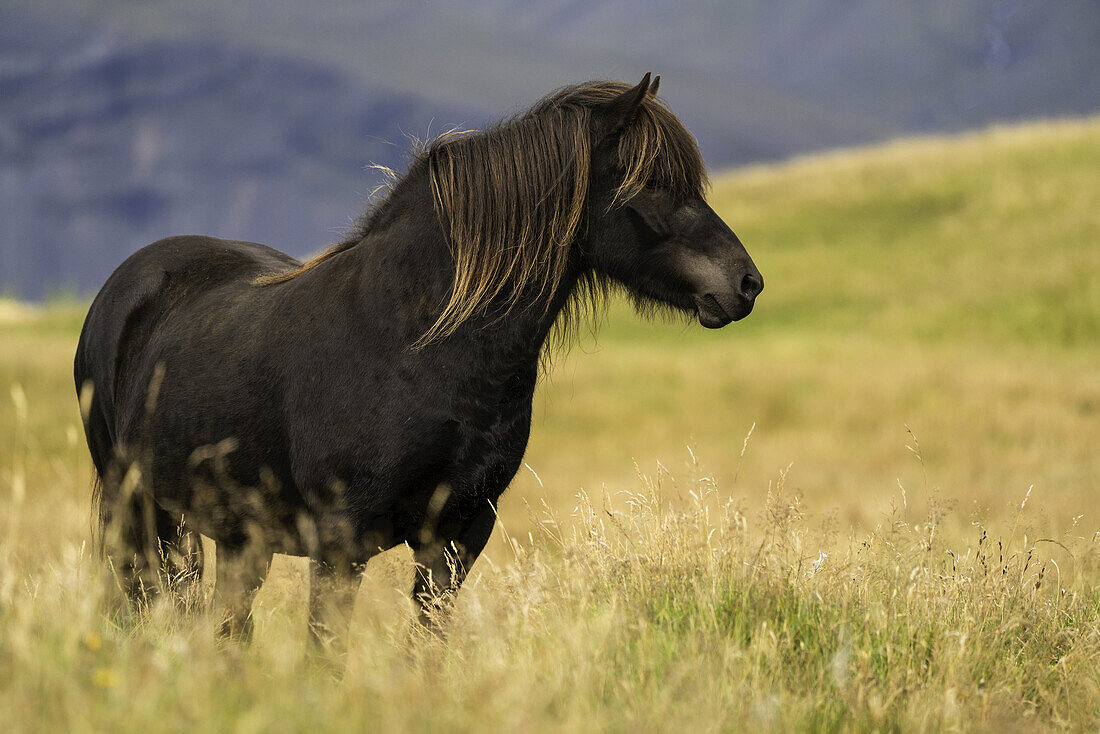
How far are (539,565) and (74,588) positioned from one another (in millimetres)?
1734

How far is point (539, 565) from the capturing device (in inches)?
150

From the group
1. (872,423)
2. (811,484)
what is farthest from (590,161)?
(872,423)

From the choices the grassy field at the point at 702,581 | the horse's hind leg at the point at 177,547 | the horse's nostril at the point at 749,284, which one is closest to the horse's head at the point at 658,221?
the horse's nostril at the point at 749,284

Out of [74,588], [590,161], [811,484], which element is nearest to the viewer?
[74,588]

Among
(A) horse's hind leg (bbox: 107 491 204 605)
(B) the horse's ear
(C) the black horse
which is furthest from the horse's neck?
(A) horse's hind leg (bbox: 107 491 204 605)

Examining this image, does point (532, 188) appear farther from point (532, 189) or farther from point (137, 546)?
point (137, 546)

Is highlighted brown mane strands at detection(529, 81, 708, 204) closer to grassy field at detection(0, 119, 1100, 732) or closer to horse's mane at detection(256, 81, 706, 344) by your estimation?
horse's mane at detection(256, 81, 706, 344)

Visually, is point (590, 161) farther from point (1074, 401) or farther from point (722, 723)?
point (1074, 401)

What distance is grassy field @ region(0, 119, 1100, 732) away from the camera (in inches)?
103

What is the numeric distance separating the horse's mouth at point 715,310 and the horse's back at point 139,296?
2.47 m

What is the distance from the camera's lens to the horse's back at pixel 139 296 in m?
5.16

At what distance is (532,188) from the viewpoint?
12.3ft

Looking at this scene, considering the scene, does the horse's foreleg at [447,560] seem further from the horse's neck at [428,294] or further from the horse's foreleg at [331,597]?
the horse's neck at [428,294]

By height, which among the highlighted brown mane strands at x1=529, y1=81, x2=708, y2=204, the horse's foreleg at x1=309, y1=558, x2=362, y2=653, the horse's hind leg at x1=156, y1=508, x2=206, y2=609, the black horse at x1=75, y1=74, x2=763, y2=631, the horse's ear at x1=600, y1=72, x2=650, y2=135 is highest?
the horse's ear at x1=600, y1=72, x2=650, y2=135
